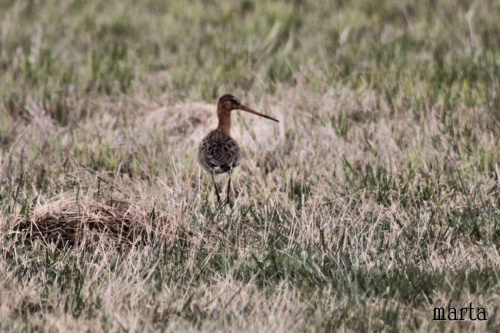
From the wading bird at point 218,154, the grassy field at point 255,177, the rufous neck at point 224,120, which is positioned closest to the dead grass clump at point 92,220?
the grassy field at point 255,177

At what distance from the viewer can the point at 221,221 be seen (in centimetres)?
509

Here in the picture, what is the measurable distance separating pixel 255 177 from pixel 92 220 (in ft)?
4.73

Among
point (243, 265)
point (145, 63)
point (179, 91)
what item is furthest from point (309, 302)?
point (145, 63)

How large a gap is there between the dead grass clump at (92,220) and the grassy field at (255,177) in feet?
0.04

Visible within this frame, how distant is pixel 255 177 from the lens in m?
6.01

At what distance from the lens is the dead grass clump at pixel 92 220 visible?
484 centimetres

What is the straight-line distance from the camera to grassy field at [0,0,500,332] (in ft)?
13.0

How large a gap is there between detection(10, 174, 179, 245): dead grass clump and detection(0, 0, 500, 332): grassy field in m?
0.01

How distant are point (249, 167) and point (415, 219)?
1.51 meters

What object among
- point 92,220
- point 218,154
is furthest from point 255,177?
point 92,220

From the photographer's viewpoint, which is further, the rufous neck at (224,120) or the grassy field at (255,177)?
the rufous neck at (224,120)

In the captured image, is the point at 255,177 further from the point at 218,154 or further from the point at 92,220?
the point at 92,220

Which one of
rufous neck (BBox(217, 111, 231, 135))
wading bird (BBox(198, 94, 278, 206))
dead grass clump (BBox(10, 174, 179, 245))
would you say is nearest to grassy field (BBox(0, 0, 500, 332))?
dead grass clump (BBox(10, 174, 179, 245))

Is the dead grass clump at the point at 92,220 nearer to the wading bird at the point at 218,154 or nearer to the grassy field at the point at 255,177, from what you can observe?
the grassy field at the point at 255,177
